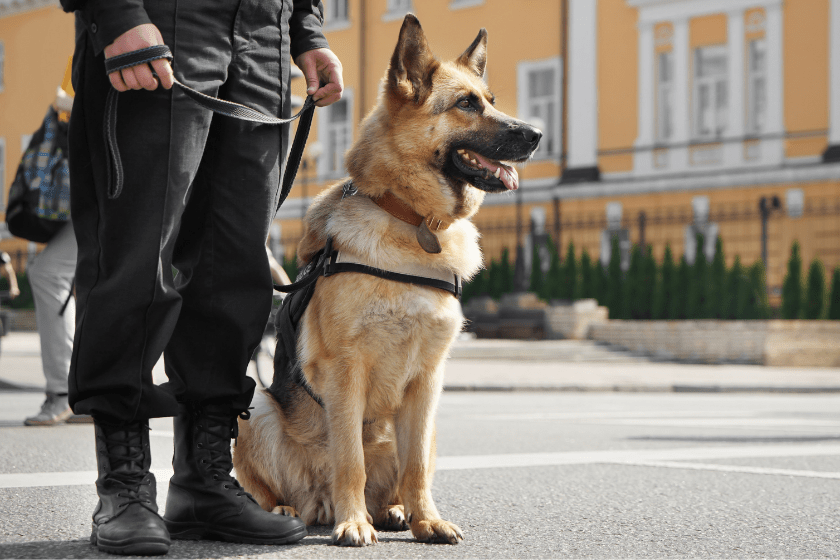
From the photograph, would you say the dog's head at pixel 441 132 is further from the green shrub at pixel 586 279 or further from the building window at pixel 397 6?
the building window at pixel 397 6

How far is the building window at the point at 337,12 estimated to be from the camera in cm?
3006

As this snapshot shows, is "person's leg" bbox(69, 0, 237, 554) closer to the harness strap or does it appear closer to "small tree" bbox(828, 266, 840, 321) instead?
the harness strap

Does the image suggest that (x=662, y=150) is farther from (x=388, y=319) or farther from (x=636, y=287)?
(x=388, y=319)

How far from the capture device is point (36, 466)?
459 cm

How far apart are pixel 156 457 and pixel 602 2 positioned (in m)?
22.4

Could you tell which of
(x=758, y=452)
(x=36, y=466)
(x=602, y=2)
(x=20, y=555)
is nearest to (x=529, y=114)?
(x=602, y=2)

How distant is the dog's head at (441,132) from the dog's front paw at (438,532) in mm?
1084

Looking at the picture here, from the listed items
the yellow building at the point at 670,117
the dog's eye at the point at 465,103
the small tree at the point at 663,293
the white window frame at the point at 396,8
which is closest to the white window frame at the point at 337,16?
the white window frame at the point at 396,8

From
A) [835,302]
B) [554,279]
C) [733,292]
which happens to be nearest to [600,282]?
[554,279]

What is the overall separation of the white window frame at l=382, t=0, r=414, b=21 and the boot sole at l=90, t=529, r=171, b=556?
26.9 m

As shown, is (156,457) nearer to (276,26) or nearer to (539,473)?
(539,473)

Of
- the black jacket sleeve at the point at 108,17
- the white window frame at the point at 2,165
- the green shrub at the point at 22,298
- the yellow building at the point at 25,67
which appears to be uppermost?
the yellow building at the point at 25,67

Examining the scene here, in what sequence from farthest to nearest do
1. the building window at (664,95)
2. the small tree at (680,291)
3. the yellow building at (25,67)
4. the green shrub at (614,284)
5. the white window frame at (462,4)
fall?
the yellow building at (25,67) < the white window frame at (462,4) < the building window at (664,95) < the green shrub at (614,284) < the small tree at (680,291)

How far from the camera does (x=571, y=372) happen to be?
15.3 metres
